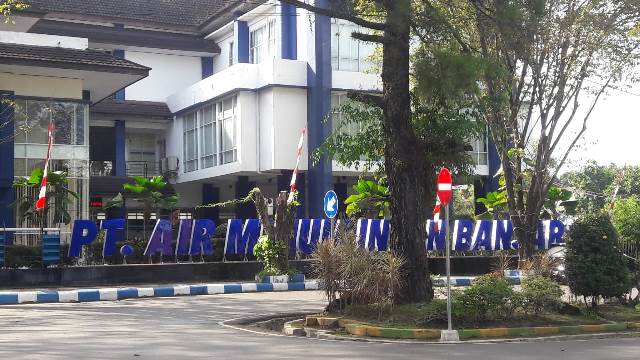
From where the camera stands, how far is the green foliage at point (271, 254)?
80.3 ft

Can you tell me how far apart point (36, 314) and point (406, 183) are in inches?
311

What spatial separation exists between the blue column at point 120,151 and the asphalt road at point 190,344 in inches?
1018

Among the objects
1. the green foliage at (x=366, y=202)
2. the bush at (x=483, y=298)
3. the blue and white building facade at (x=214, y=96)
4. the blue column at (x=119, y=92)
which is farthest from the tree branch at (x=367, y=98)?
the blue column at (x=119, y=92)

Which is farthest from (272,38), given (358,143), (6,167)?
(358,143)

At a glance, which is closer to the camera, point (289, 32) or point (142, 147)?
point (289, 32)

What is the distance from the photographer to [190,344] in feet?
38.9

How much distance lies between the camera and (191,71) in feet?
148

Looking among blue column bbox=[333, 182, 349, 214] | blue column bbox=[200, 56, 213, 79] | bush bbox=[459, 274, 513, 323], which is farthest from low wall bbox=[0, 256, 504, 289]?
blue column bbox=[200, 56, 213, 79]

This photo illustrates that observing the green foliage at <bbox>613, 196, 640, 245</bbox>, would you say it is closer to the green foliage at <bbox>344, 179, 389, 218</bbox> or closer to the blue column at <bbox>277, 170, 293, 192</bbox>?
the green foliage at <bbox>344, 179, 389, 218</bbox>

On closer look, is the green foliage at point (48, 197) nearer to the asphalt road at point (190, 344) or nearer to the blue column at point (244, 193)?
the asphalt road at point (190, 344)

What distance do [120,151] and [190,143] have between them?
358 cm

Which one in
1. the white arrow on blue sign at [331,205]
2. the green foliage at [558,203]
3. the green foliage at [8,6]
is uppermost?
the green foliage at [8,6]

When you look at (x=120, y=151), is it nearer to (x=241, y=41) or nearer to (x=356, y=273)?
(x=241, y=41)

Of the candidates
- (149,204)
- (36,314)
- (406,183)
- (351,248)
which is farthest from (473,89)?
(149,204)
